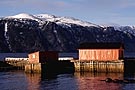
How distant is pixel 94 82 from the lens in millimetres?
108375

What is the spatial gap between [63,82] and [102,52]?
26.6 metres

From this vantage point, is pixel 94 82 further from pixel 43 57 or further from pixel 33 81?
pixel 43 57

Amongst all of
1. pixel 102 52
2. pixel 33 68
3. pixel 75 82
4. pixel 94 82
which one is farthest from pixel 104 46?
pixel 94 82

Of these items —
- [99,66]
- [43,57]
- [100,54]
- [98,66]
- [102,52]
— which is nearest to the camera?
[99,66]

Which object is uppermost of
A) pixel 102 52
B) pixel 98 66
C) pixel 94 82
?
pixel 102 52

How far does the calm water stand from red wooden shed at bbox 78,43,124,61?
8018mm

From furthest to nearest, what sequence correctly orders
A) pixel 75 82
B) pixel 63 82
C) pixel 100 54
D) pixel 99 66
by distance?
1. pixel 100 54
2. pixel 99 66
3. pixel 63 82
4. pixel 75 82

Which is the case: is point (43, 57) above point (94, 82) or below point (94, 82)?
above

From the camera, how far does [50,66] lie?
13375cm

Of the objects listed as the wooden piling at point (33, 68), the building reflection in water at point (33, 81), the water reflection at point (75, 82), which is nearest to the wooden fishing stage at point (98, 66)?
the water reflection at point (75, 82)

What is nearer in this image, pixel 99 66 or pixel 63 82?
pixel 63 82

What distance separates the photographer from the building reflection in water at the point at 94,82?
98.2 meters

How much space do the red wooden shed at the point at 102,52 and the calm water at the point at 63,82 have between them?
8018 millimetres

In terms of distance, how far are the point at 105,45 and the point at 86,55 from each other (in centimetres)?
603
